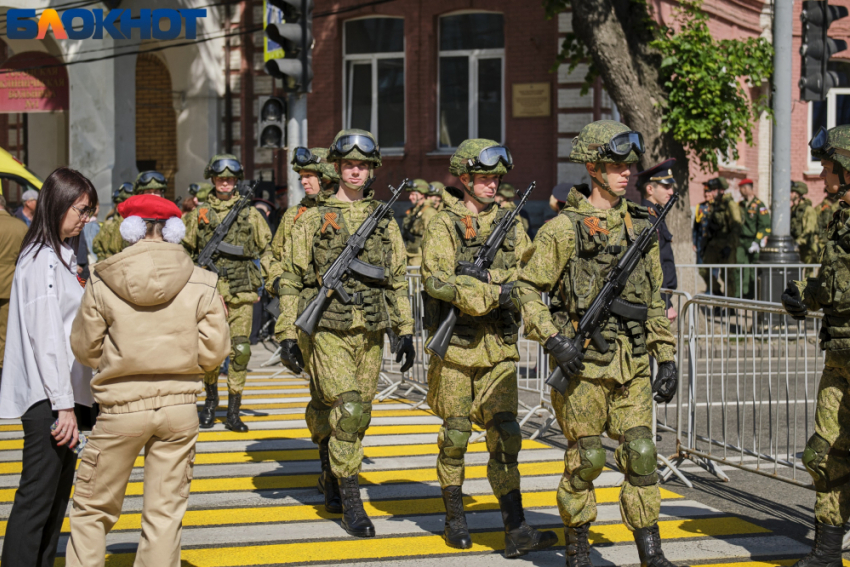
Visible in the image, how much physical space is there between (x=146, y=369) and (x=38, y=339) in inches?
22.7

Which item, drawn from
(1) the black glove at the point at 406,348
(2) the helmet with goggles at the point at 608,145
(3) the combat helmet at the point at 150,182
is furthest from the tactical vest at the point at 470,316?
(3) the combat helmet at the point at 150,182

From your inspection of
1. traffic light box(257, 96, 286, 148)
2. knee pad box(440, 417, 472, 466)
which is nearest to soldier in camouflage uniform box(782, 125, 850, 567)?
knee pad box(440, 417, 472, 466)

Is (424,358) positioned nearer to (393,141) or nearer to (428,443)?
(428,443)

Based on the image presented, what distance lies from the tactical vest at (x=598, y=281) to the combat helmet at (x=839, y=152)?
1068 millimetres

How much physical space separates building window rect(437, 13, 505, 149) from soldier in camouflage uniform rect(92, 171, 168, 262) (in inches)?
298

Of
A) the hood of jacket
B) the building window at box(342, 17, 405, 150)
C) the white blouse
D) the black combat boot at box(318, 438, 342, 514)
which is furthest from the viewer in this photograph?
the building window at box(342, 17, 405, 150)

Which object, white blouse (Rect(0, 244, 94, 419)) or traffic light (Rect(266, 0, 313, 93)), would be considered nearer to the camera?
white blouse (Rect(0, 244, 94, 419))

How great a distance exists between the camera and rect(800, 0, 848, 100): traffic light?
39.4 feet

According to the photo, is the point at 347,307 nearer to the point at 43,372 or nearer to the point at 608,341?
the point at 608,341

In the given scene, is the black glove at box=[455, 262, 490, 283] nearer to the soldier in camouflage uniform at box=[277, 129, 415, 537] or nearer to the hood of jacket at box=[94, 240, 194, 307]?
the soldier in camouflage uniform at box=[277, 129, 415, 537]

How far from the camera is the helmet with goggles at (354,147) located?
622cm

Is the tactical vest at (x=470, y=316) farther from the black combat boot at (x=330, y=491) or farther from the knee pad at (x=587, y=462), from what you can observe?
the black combat boot at (x=330, y=491)

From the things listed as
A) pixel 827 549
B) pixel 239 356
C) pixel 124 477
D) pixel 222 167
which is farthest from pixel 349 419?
pixel 222 167

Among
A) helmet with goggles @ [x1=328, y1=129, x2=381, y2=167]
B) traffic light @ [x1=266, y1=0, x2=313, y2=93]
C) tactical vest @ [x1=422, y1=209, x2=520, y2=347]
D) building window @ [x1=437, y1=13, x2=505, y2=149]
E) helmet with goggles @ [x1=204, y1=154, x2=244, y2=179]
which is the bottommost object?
tactical vest @ [x1=422, y1=209, x2=520, y2=347]
